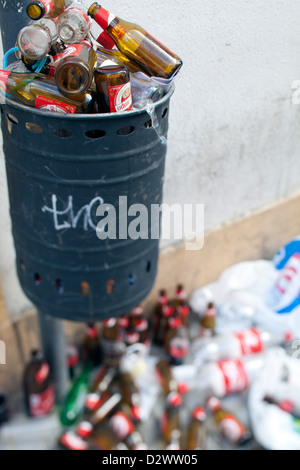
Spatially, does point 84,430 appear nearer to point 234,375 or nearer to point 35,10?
point 234,375

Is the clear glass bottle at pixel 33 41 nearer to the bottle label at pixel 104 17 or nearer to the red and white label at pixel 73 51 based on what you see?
the red and white label at pixel 73 51

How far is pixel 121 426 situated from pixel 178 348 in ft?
1.90

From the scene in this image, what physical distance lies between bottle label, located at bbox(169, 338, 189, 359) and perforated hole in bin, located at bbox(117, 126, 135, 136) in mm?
1594

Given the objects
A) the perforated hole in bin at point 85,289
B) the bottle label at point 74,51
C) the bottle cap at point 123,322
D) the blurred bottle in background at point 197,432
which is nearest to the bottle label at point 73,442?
the blurred bottle in background at point 197,432

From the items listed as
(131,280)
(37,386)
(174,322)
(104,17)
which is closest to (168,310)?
(174,322)

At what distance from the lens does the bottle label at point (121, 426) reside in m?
2.03

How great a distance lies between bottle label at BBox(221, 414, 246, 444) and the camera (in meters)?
2.09

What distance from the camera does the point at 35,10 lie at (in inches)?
42.6

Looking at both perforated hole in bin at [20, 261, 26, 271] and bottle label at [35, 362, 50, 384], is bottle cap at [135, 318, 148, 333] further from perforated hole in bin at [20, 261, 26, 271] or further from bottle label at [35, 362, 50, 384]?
perforated hole in bin at [20, 261, 26, 271]

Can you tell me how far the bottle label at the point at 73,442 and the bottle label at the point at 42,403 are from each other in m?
0.20

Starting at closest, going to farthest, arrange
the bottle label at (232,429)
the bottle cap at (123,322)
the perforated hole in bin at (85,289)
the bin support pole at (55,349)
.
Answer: the perforated hole in bin at (85,289) < the bin support pole at (55,349) < the bottle label at (232,429) < the bottle cap at (123,322)

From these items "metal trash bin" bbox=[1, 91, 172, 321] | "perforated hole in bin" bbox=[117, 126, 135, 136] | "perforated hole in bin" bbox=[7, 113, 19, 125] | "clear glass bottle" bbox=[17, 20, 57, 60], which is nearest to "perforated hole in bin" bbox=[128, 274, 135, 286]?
"metal trash bin" bbox=[1, 91, 172, 321]

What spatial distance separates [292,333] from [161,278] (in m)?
0.89
